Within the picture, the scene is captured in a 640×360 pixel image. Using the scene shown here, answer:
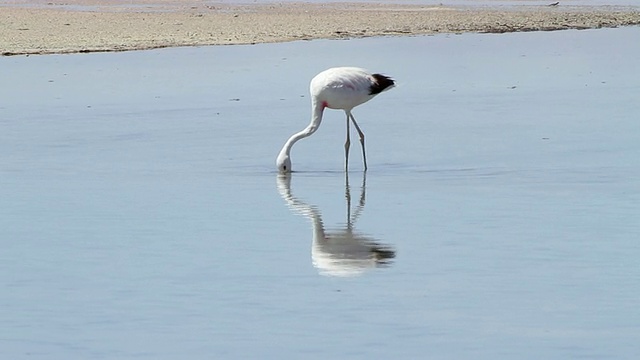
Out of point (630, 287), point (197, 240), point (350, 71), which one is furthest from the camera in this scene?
point (350, 71)

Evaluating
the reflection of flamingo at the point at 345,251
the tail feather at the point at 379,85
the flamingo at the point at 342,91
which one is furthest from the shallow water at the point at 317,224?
the tail feather at the point at 379,85

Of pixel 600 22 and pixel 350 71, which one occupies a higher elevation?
pixel 350 71

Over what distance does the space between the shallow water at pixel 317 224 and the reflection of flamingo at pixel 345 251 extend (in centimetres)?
3

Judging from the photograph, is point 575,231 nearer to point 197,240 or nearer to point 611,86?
point 197,240

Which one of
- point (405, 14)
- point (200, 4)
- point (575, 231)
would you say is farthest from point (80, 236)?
point (200, 4)

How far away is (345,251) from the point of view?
8.90 m

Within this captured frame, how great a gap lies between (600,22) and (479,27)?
295 cm

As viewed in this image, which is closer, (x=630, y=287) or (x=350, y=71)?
(x=630, y=287)

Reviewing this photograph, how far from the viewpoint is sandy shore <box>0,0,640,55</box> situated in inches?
1109

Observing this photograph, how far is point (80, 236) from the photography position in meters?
9.51

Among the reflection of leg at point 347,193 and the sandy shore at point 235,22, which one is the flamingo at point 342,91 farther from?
the sandy shore at point 235,22

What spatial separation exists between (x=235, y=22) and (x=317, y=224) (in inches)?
916

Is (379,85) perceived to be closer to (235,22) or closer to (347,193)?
(347,193)

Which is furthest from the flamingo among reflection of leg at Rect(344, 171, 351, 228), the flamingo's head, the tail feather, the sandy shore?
the sandy shore
